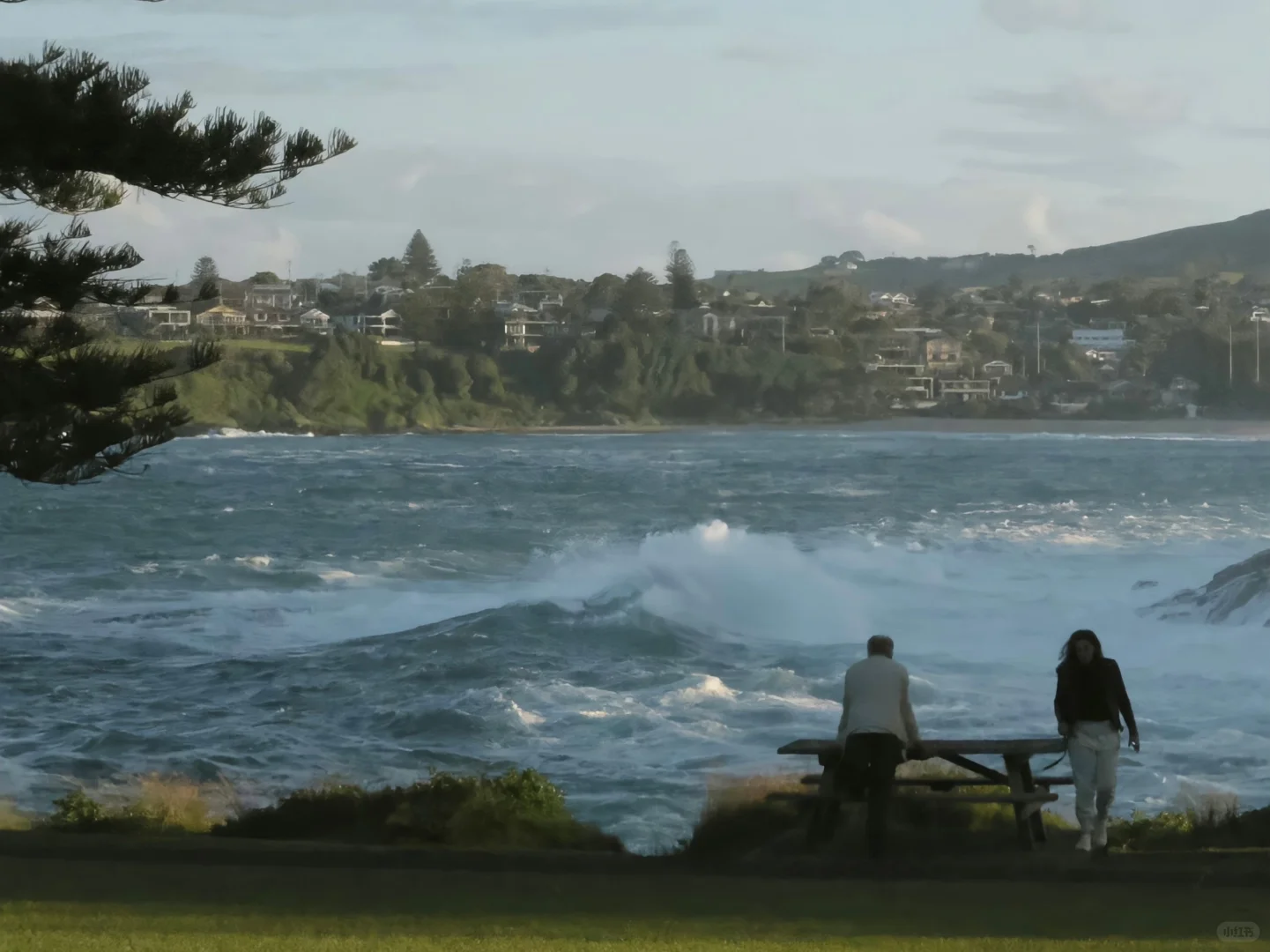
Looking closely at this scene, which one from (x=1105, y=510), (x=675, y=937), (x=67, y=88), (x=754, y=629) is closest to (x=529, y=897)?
(x=675, y=937)

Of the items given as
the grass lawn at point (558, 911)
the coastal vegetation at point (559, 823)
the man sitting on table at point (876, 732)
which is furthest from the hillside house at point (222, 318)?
the grass lawn at point (558, 911)

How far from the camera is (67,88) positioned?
10492 millimetres

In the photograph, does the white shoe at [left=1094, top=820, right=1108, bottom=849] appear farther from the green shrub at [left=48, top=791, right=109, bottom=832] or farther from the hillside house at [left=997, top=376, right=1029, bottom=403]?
the hillside house at [left=997, top=376, right=1029, bottom=403]

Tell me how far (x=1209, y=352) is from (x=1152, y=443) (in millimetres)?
5846

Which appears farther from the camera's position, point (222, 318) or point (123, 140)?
point (222, 318)

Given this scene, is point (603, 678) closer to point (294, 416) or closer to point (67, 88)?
point (67, 88)

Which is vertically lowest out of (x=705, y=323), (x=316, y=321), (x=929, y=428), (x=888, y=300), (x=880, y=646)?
(x=929, y=428)

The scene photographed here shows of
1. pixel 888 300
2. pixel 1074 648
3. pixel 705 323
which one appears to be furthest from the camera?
pixel 888 300

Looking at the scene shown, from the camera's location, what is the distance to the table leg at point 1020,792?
27.3ft

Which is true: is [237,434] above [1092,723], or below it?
below

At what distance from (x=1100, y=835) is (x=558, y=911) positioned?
109 inches

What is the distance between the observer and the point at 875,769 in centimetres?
787

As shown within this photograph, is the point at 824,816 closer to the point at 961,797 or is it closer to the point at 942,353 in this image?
the point at 961,797

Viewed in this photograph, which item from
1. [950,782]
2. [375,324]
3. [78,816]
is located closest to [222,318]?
[375,324]
